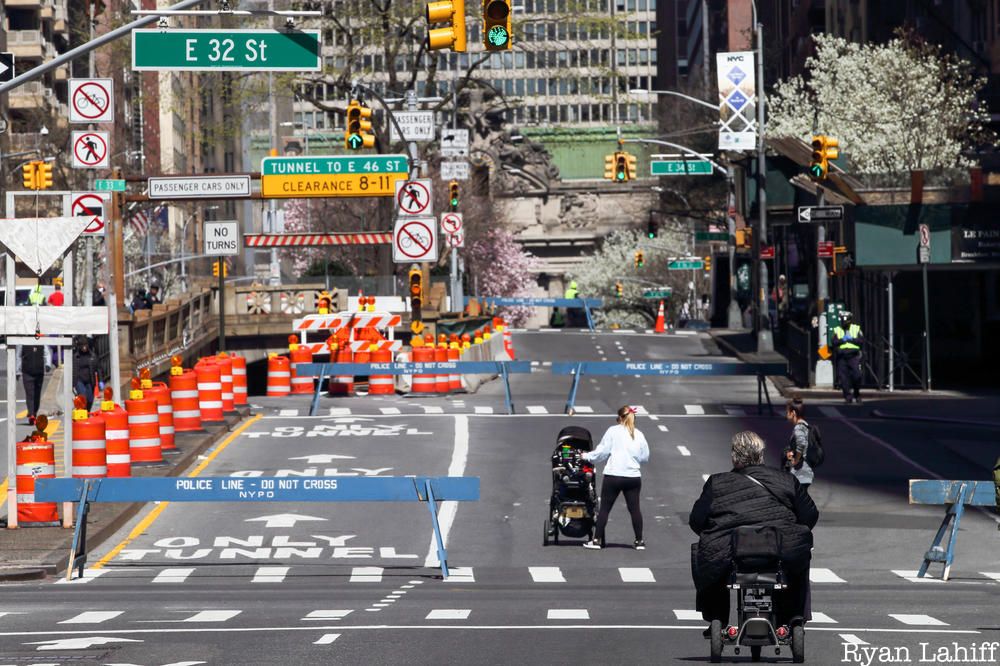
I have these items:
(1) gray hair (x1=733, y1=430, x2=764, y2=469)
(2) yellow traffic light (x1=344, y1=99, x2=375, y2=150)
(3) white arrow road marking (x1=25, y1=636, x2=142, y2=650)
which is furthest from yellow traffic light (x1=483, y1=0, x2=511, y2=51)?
(2) yellow traffic light (x1=344, y1=99, x2=375, y2=150)

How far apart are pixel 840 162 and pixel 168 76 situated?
62.9m

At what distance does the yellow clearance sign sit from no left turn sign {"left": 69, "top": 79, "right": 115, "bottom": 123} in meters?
12.1

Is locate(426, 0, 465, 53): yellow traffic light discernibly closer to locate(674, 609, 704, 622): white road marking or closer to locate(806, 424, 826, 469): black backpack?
locate(806, 424, 826, 469): black backpack

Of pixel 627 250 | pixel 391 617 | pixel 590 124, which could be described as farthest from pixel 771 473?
pixel 590 124

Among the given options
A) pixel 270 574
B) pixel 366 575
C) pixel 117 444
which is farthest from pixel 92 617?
pixel 117 444

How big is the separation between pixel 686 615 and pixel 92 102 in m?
16.7

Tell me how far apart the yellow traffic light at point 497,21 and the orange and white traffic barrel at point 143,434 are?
30.9 feet

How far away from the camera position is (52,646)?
12797 millimetres

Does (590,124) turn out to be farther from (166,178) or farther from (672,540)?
(672,540)

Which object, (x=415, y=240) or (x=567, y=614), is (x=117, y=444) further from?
(x=415, y=240)

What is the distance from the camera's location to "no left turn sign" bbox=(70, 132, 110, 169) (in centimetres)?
3047

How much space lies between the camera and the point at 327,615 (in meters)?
14.9

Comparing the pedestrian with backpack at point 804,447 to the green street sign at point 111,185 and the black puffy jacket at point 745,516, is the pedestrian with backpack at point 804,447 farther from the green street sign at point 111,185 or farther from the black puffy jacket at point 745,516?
the green street sign at point 111,185

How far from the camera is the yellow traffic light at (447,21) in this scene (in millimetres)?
19594
